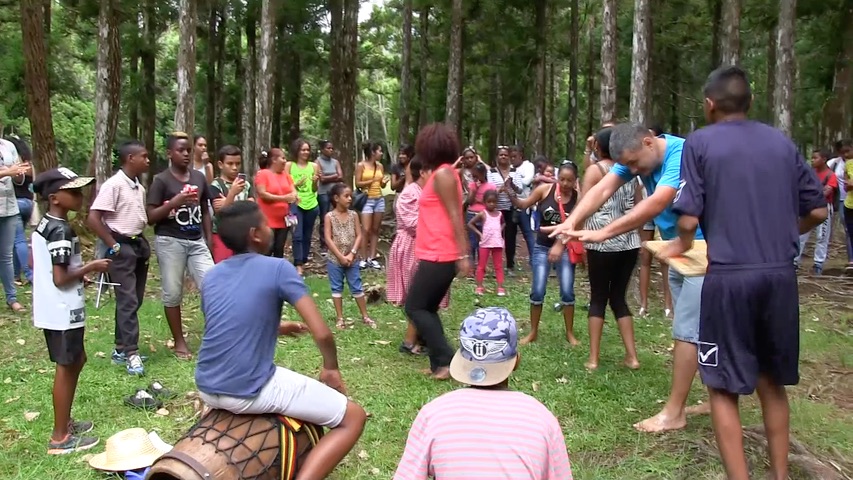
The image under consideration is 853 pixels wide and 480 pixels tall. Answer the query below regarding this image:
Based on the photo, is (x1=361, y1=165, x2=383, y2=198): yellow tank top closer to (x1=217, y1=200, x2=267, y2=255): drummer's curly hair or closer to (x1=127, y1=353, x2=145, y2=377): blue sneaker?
(x1=127, y1=353, x2=145, y2=377): blue sneaker

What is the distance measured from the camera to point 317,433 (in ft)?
11.7

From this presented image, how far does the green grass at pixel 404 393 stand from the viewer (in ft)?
13.5

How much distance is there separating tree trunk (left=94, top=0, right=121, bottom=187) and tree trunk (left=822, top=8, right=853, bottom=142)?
1546cm

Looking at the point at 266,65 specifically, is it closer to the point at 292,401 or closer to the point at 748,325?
the point at 292,401

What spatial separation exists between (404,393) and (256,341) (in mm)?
2157

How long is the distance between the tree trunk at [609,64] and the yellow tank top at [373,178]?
3.48 metres

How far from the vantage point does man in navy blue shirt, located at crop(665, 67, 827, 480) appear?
10.9 feet

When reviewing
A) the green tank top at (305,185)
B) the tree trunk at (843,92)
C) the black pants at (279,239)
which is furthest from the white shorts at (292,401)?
the tree trunk at (843,92)

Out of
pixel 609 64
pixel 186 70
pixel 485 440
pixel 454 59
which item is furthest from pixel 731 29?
pixel 485 440

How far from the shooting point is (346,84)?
1566 cm

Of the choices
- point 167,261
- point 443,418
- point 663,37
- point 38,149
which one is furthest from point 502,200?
point 663,37

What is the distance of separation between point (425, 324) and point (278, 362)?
55.9 inches

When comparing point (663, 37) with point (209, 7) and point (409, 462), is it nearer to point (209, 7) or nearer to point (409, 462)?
point (209, 7)

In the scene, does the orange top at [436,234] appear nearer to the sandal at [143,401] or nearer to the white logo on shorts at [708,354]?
the sandal at [143,401]
